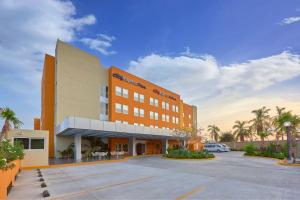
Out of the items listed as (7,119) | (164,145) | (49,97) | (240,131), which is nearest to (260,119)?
(240,131)

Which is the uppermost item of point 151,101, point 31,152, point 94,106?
point 151,101

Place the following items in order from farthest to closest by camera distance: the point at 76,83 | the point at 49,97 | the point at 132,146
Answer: the point at 132,146, the point at 76,83, the point at 49,97

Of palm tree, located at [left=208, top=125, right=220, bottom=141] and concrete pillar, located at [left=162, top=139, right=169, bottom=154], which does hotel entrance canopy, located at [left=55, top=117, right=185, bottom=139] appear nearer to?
concrete pillar, located at [left=162, top=139, right=169, bottom=154]

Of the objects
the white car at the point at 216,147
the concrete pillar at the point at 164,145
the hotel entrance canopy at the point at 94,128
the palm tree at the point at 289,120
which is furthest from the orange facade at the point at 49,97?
the white car at the point at 216,147

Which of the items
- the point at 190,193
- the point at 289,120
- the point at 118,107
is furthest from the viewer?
the point at 118,107

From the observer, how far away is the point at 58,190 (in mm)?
11195

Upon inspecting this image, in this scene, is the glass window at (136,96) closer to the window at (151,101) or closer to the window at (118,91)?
the window at (118,91)

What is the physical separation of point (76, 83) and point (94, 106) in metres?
4.54

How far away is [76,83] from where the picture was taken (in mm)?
33625

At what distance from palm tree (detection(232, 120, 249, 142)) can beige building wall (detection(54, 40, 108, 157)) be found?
46905 millimetres

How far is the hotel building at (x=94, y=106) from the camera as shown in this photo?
2959 cm

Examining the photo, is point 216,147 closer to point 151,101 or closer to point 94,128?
point 151,101

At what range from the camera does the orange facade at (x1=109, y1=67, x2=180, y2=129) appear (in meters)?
38.9

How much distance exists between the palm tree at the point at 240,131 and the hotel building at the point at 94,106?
31412 mm
